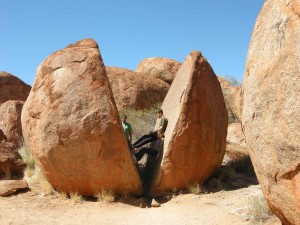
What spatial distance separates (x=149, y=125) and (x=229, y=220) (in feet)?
25.5

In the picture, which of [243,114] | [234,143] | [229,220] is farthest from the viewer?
[234,143]

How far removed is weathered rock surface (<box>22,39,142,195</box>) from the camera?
6.86 metres

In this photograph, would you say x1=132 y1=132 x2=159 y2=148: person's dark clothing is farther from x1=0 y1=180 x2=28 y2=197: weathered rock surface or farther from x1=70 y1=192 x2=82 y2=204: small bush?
x1=0 y1=180 x2=28 y2=197: weathered rock surface

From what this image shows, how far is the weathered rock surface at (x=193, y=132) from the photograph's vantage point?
733 centimetres

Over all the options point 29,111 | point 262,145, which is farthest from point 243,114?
point 29,111

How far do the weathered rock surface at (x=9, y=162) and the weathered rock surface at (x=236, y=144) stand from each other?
5.16 m

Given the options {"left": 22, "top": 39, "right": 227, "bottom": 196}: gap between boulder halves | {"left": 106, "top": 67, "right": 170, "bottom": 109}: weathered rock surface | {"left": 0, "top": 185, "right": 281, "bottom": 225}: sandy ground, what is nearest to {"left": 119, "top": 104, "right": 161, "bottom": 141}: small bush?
{"left": 106, "top": 67, "right": 170, "bottom": 109}: weathered rock surface

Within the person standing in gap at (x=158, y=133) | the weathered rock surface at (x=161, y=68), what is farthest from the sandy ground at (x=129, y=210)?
the weathered rock surface at (x=161, y=68)

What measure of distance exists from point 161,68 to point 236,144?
24.9ft

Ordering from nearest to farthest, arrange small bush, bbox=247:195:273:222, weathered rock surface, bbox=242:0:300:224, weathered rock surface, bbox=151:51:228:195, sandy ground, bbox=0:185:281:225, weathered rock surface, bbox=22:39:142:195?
weathered rock surface, bbox=242:0:300:224 < small bush, bbox=247:195:273:222 < sandy ground, bbox=0:185:281:225 < weathered rock surface, bbox=22:39:142:195 < weathered rock surface, bbox=151:51:228:195

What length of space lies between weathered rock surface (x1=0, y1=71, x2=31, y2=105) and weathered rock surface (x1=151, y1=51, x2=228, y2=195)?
1187 centimetres

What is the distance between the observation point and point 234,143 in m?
11.1

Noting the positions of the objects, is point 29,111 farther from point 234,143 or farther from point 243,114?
point 234,143

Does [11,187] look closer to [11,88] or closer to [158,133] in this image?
[158,133]
